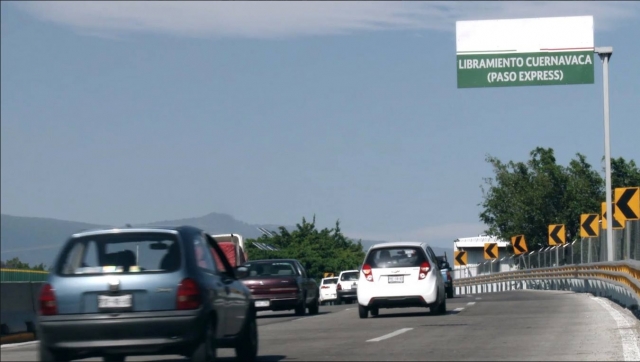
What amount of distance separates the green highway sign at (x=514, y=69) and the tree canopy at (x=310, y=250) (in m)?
64.8

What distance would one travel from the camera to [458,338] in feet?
51.2

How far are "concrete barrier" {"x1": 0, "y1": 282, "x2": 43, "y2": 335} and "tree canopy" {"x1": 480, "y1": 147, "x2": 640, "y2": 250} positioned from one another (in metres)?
45.9

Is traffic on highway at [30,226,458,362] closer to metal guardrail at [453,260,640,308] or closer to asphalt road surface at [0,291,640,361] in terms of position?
asphalt road surface at [0,291,640,361]

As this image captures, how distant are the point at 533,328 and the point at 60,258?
8634 millimetres

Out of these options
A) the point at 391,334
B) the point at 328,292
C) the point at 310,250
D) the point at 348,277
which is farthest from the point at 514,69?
the point at 310,250

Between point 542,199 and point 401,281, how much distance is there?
48867mm

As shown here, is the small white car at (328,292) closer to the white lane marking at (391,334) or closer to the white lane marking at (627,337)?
the white lane marking at (627,337)

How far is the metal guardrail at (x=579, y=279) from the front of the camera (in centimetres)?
2045

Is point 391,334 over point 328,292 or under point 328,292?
over

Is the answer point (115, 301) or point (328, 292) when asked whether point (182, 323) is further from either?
point (328, 292)

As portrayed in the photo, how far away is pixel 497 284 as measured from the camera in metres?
58.5

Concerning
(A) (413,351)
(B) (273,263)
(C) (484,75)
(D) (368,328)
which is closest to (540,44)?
(C) (484,75)

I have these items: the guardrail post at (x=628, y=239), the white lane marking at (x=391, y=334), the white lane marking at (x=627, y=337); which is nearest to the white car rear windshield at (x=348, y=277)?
→ the guardrail post at (x=628, y=239)

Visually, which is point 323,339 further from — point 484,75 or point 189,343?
point 484,75
